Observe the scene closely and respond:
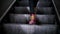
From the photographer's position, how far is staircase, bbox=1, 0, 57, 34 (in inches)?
82.2

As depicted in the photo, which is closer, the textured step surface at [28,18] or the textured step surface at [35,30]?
the textured step surface at [35,30]

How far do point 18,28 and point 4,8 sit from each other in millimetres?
693

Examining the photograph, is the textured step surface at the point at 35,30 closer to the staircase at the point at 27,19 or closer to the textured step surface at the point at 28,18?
the staircase at the point at 27,19

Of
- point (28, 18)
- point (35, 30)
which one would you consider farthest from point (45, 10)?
point (35, 30)

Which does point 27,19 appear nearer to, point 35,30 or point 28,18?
point 28,18

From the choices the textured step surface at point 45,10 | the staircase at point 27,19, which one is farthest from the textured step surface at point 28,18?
the textured step surface at point 45,10

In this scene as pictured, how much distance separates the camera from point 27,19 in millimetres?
2350

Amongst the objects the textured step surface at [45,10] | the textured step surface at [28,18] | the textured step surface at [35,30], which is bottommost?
the textured step surface at [35,30]

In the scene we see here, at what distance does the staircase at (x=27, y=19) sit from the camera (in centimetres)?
209

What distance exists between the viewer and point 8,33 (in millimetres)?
2096

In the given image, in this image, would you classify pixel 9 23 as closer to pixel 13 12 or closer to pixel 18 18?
pixel 18 18

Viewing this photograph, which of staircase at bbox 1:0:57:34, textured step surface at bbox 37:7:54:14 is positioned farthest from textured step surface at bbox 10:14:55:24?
textured step surface at bbox 37:7:54:14

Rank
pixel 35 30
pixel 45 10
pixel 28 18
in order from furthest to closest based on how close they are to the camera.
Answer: pixel 45 10 → pixel 28 18 → pixel 35 30

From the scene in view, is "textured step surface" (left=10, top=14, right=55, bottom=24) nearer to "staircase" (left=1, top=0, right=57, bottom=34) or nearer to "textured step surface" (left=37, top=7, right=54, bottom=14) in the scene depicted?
"staircase" (left=1, top=0, right=57, bottom=34)
